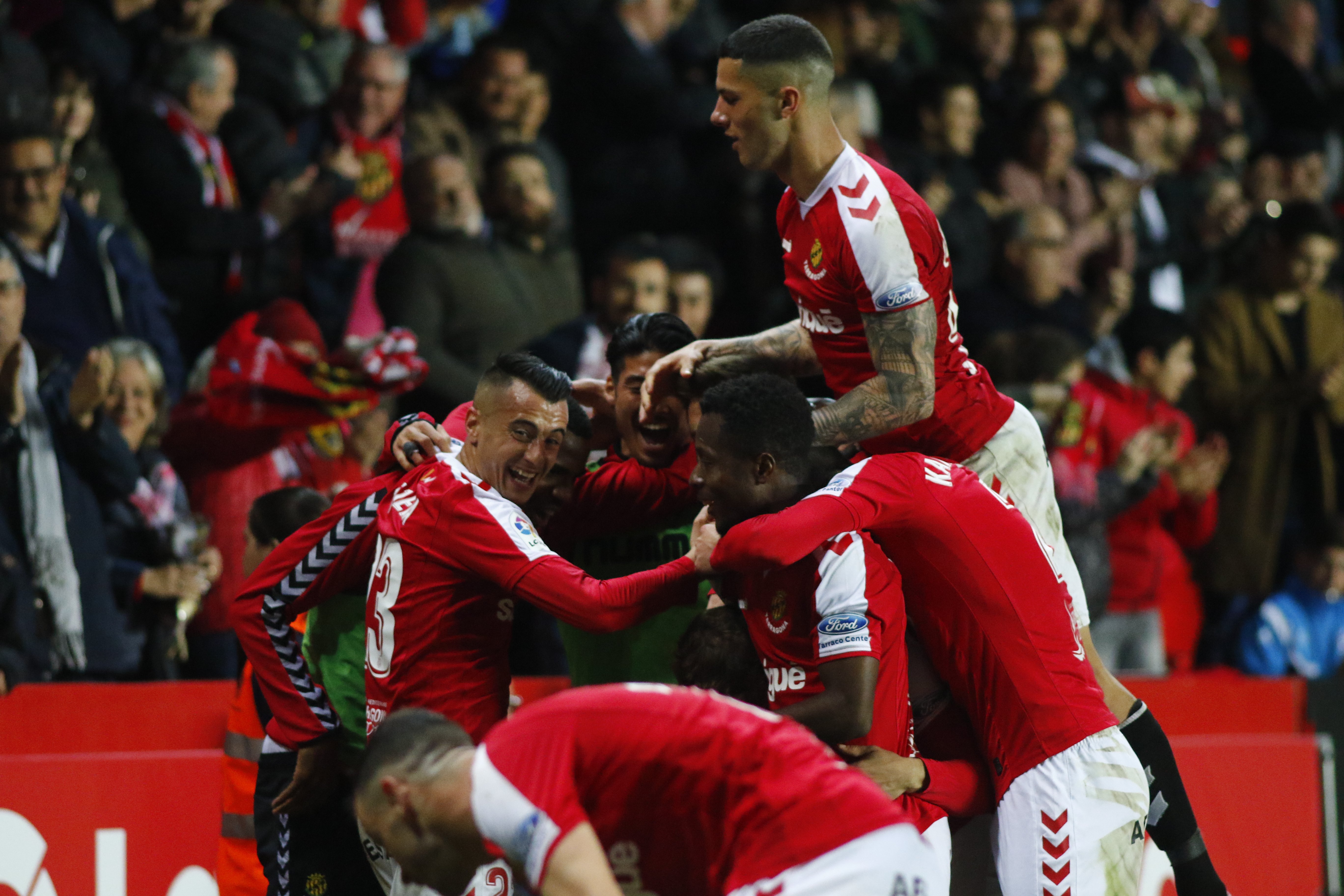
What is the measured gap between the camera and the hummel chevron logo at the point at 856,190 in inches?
175

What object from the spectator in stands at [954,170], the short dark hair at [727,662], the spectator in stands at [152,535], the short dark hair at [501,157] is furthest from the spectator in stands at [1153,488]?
the spectator in stands at [152,535]

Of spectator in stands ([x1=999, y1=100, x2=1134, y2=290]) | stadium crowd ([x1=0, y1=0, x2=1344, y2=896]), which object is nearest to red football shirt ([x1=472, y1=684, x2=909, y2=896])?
stadium crowd ([x1=0, y1=0, x2=1344, y2=896])

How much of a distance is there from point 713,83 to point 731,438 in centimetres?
565

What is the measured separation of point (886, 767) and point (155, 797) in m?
2.96

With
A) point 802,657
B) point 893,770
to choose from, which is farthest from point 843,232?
point 893,770

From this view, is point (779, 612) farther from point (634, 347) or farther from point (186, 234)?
point (186, 234)

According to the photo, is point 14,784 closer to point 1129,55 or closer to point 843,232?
point 843,232

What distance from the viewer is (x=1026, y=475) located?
188 inches

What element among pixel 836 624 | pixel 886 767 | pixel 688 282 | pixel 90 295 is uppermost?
pixel 90 295

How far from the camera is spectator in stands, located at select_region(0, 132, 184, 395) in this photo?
21.6 ft

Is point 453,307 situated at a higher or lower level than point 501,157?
lower

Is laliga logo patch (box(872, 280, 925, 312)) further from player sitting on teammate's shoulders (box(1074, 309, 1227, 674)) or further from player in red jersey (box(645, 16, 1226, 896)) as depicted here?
player sitting on teammate's shoulders (box(1074, 309, 1227, 674))

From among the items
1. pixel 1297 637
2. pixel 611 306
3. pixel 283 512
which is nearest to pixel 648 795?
pixel 283 512

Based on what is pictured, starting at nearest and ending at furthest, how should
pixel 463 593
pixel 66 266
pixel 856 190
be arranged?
pixel 856 190
pixel 463 593
pixel 66 266
